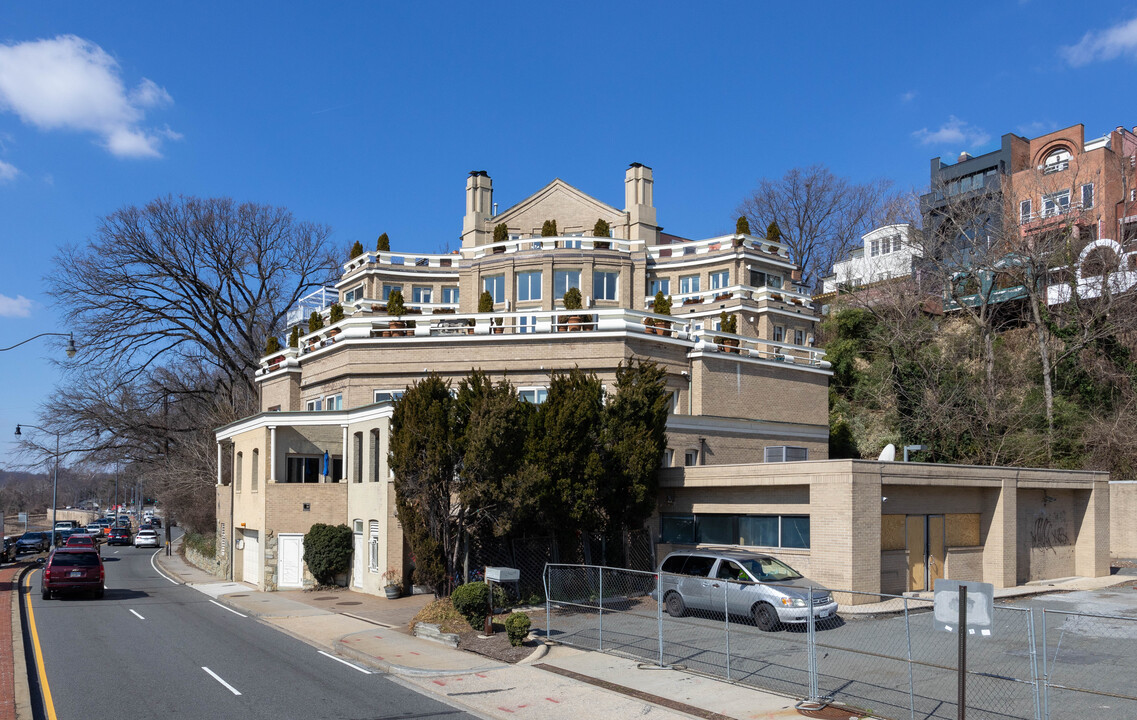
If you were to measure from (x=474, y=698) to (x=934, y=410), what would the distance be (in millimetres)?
33840

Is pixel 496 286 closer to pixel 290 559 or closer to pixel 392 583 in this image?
pixel 290 559

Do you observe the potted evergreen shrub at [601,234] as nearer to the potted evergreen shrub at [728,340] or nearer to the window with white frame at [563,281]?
the window with white frame at [563,281]

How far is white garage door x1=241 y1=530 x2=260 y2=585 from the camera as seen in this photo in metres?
34.2

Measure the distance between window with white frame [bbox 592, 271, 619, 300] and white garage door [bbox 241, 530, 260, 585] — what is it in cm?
1888

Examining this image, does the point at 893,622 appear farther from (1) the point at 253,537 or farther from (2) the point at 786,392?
(1) the point at 253,537

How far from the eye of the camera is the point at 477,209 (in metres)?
51.4

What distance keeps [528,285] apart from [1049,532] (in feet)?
80.8

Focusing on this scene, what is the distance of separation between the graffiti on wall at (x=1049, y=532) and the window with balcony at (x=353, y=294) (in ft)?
120

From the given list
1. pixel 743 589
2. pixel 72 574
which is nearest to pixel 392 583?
pixel 72 574

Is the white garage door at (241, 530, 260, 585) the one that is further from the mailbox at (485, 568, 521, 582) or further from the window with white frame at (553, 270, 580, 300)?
the mailbox at (485, 568, 521, 582)

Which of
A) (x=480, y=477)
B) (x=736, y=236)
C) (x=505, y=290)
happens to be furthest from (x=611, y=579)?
(x=736, y=236)

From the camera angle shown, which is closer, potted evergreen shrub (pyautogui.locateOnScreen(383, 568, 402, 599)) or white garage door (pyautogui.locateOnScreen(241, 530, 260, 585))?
potted evergreen shrub (pyautogui.locateOnScreen(383, 568, 402, 599))

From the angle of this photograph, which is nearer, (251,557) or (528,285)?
(251,557)

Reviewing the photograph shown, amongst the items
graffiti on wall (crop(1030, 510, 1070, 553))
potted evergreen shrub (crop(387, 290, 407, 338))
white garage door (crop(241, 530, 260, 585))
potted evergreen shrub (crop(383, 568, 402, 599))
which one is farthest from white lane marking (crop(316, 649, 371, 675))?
graffiti on wall (crop(1030, 510, 1070, 553))
